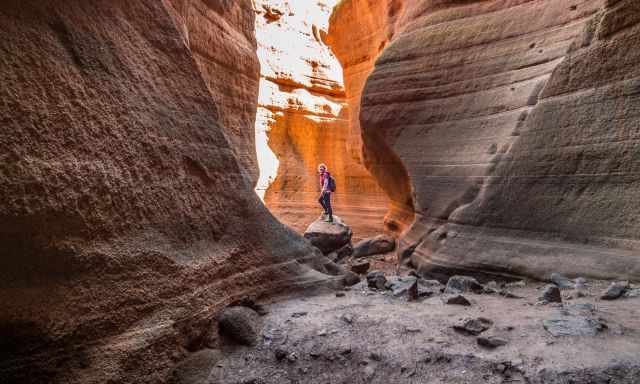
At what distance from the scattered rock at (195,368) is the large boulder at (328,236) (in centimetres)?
583

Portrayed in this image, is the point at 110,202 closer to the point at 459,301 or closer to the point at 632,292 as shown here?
the point at 459,301

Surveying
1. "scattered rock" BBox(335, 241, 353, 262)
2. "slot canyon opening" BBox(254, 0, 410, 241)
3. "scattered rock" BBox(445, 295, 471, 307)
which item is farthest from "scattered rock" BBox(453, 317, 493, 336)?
"slot canyon opening" BBox(254, 0, 410, 241)

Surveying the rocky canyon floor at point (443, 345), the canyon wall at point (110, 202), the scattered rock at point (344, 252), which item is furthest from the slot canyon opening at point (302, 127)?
the canyon wall at point (110, 202)

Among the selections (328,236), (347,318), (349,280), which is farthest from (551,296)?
(328,236)

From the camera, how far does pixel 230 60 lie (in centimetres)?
648

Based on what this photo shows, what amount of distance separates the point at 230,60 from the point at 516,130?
4457mm

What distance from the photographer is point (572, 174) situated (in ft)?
16.3

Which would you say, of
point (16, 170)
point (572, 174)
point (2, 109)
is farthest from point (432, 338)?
point (572, 174)

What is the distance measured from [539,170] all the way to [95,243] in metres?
5.03

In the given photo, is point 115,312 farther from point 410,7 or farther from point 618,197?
point 410,7

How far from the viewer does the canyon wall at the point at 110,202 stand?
2.28 metres

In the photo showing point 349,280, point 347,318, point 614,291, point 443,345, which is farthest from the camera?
point 349,280

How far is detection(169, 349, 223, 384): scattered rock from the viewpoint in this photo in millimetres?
2701

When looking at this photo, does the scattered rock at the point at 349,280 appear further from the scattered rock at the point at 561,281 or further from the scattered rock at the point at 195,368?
the scattered rock at the point at 561,281
